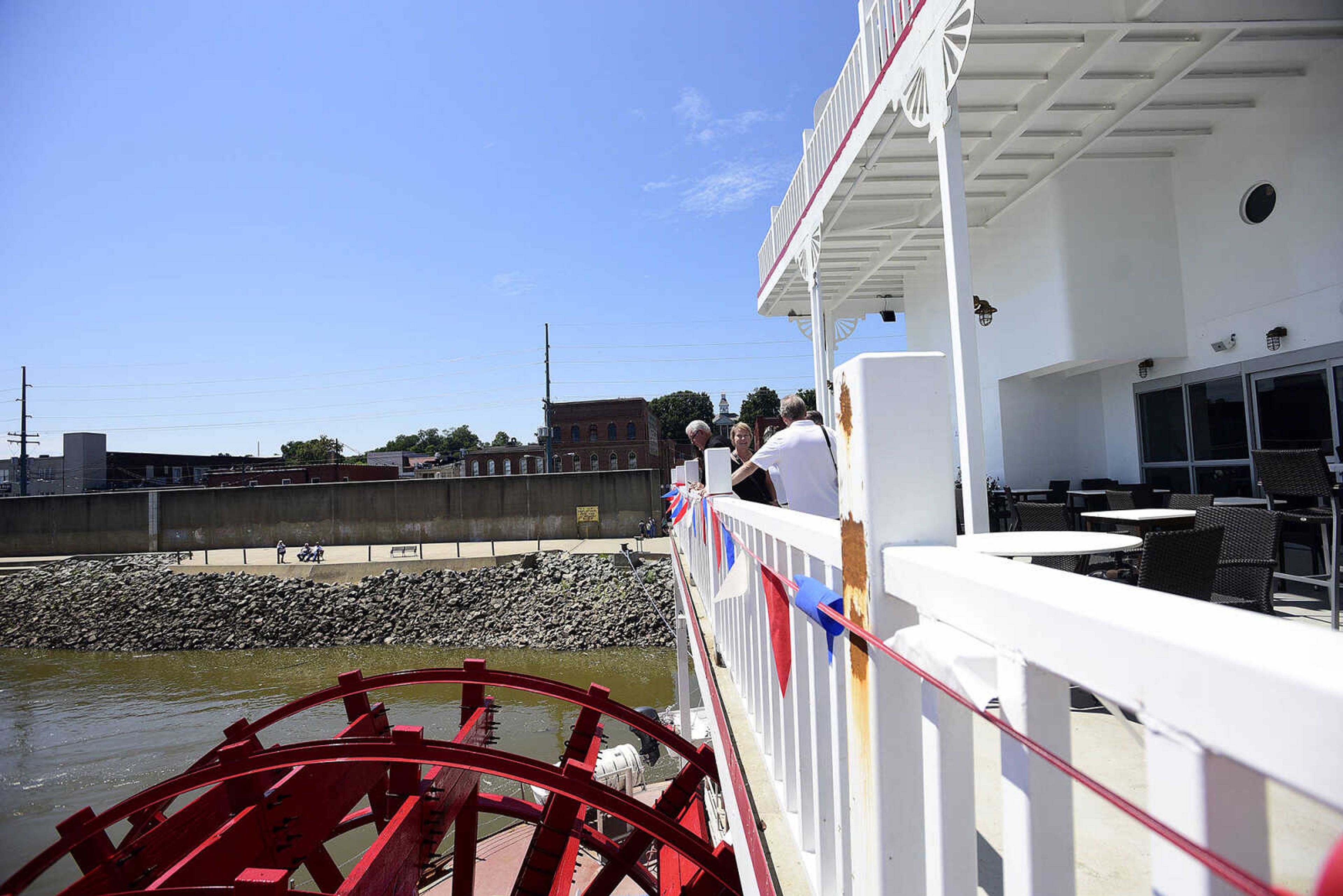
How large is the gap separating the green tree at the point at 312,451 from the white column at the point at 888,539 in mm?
92096

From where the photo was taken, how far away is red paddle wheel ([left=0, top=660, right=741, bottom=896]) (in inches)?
143

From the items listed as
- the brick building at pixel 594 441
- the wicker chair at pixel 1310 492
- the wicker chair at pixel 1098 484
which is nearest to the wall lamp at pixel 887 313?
the wicker chair at pixel 1098 484

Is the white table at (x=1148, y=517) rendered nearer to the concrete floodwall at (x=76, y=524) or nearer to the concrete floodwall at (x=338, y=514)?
the concrete floodwall at (x=338, y=514)

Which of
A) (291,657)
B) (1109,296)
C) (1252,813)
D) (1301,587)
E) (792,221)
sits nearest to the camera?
(1252,813)

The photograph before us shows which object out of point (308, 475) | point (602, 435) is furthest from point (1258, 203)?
point (308, 475)

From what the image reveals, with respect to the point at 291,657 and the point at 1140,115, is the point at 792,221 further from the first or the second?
the point at 291,657

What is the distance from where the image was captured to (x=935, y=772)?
1057mm

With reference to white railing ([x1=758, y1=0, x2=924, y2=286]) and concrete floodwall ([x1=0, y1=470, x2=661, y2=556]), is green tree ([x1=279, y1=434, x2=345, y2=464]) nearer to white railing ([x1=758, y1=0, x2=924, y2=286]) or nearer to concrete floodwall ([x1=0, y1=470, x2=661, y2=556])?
concrete floodwall ([x1=0, y1=470, x2=661, y2=556])

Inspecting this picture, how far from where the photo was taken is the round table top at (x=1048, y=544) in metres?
2.76

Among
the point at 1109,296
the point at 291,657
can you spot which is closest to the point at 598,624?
the point at 291,657

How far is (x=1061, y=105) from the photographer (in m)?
7.49

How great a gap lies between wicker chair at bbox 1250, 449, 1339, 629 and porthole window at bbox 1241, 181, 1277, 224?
4.11 metres

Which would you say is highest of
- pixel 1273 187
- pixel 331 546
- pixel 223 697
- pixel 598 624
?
pixel 1273 187

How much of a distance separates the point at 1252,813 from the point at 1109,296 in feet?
36.1
